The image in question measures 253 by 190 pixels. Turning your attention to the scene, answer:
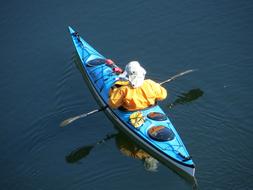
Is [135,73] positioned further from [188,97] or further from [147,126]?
[188,97]

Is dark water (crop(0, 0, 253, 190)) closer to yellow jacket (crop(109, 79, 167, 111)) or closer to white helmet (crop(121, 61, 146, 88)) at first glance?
yellow jacket (crop(109, 79, 167, 111))

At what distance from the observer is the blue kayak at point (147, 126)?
8727 millimetres

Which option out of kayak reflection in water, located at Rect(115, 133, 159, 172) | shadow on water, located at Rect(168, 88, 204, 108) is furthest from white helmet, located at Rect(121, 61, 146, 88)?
shadow on water, located at Rect(168, 88, 204, 108)

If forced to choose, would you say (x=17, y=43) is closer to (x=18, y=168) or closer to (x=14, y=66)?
(x=14, y=66)

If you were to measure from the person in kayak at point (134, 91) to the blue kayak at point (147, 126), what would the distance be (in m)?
0.26

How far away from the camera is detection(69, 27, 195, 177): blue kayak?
873 cm

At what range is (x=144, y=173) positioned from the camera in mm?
8984

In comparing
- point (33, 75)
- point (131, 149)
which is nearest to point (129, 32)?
point (33, 75)

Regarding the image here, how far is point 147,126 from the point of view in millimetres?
9352

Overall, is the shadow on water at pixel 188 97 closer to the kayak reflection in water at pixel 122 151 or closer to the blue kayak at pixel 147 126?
the blue kayak at pixel 147 126

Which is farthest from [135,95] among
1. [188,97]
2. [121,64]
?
[121,64]

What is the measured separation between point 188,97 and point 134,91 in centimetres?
184

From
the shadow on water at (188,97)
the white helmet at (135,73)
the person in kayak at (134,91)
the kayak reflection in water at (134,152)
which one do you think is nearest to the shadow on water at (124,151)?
the kayak reflection in water at (134,152)

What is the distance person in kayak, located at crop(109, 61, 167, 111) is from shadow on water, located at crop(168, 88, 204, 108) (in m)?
1.04
